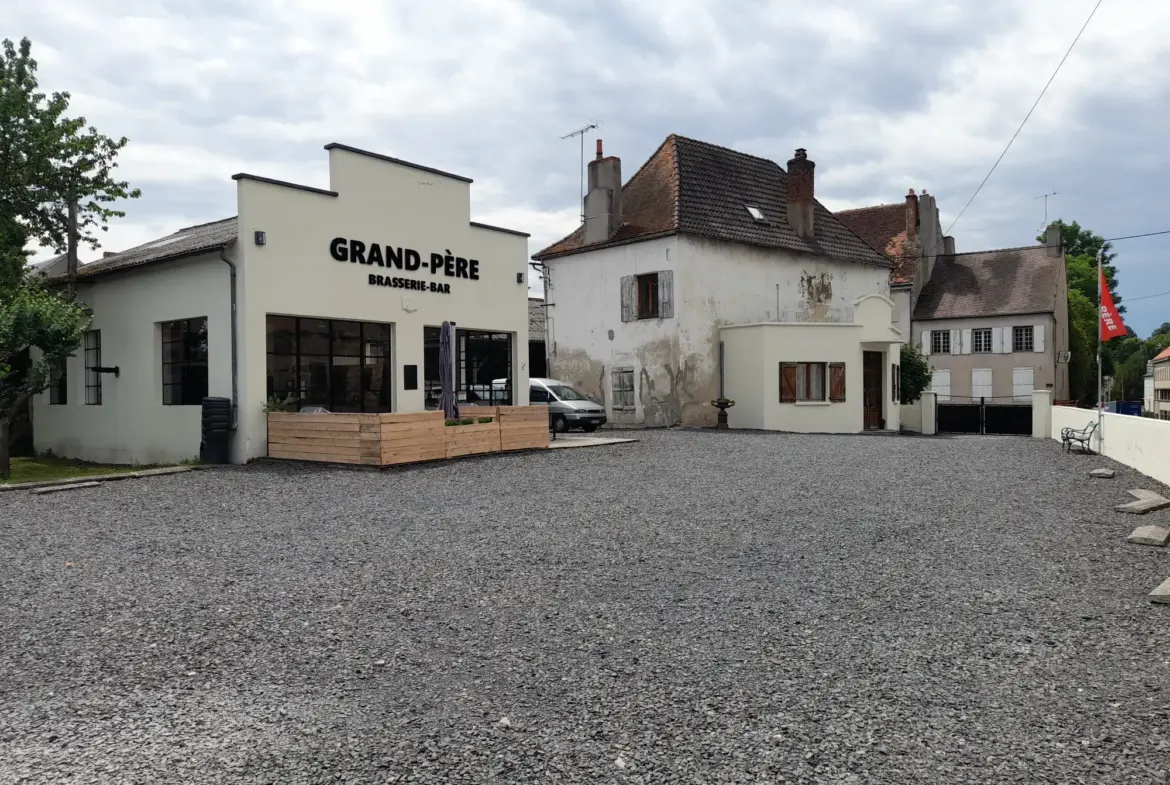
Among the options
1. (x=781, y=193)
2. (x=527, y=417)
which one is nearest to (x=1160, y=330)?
(x=781, y=193)

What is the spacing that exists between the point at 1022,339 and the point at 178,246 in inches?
1466

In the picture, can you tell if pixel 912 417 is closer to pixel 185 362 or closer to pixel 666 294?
pixel 666 294

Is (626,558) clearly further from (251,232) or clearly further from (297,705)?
(251,232)

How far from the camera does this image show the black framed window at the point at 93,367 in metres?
18.6

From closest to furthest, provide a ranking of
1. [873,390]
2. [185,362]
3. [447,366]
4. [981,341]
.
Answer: [447,366] → [185,362] → [873,390] → [981,341]

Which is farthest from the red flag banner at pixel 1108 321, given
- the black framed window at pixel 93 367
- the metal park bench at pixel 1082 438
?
the black framed window at pixel 93 367

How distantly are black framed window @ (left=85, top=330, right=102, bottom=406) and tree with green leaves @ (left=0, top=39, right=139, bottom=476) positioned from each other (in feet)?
1.16

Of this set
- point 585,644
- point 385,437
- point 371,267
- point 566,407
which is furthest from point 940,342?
point 585,644

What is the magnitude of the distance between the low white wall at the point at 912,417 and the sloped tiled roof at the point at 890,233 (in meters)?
10.1

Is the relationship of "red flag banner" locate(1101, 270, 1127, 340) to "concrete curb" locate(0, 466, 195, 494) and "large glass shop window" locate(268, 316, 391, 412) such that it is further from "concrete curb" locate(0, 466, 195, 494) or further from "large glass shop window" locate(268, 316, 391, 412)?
"concrete curb" locate(0, 466, 195, 494)

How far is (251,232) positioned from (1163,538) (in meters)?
14.3

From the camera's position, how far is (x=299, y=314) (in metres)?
15.9

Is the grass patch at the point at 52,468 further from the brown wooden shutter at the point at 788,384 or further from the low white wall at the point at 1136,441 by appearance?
the brown wooden shutter at the point at 788,384

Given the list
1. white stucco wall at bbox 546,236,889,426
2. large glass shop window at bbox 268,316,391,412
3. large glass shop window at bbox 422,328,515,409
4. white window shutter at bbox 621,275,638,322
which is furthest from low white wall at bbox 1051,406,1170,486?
large glass shop window at bbox 268,316,391,412
